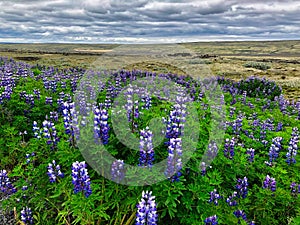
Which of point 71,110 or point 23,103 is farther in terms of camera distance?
point 23,103

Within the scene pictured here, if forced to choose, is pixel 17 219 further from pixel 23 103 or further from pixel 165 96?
pixel 165 96

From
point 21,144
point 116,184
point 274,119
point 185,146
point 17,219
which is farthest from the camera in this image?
point 274,119

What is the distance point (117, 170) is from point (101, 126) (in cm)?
56

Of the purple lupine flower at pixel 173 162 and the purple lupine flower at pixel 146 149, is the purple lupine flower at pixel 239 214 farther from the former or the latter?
the purple lupine flower at pixel 146 149

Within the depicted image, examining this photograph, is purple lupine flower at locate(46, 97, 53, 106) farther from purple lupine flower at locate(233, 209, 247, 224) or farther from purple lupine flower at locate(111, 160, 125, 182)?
purple lupine flower at locate(233, 209, 247, 224)

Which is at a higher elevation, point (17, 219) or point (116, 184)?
point (116, 184)

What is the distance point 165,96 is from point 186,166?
525cm

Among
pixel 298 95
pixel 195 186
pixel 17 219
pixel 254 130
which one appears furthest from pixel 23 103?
pixel 298 95

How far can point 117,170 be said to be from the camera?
359 cm

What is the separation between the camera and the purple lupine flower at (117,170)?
11.7 ft

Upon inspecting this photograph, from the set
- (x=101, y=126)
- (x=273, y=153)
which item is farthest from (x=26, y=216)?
(x=273, y=153)

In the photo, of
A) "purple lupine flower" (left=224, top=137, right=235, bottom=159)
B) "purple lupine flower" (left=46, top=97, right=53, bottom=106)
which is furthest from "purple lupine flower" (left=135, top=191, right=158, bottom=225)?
"purple lupine flower" (left=46, top=97, right=53, bottom=106)

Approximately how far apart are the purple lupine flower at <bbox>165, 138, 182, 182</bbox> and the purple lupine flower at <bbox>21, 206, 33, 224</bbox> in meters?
2.11

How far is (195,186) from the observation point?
12.3 ft
